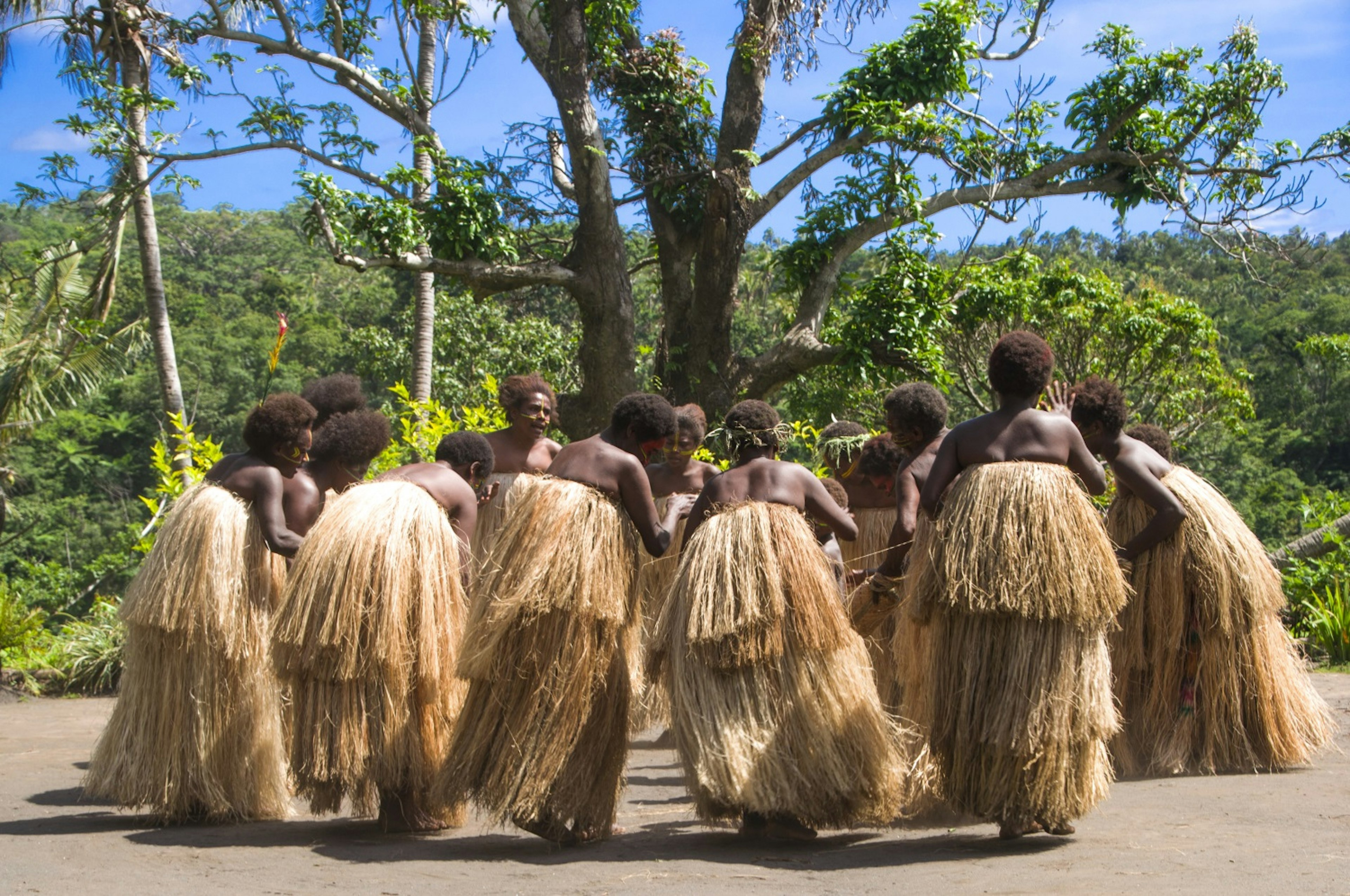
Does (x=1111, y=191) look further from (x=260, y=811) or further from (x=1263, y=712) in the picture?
(x=260, y=811)

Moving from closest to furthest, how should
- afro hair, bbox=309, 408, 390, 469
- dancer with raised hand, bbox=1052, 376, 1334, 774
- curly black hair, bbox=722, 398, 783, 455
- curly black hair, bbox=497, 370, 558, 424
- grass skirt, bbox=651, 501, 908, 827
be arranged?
grass skirt, bbox=651, 501, 908, 827 < curly black hair, bbox=722, 398, 783, 455 < afro hair, bbox=309, 408, 390, 469 < dancer with raised hand, bbox=1052, 376, 1334, 774 < curly black hair, bbox=497, 370, 558, 424

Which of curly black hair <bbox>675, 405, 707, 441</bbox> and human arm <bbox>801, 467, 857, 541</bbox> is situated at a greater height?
curly black hair <bbox>675, 405, 707, 441</bbox>

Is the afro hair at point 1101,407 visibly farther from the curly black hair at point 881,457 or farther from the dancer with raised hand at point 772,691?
the dancer with raised hand at point 772,691

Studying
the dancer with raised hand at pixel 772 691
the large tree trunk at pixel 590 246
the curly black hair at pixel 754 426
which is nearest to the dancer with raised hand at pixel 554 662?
the dancer with raised hand at pixel 772 691

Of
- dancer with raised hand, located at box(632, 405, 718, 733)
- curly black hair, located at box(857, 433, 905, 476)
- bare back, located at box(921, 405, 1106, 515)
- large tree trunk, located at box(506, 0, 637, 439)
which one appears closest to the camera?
bare back, located at box(921, 405, 1106, 515)

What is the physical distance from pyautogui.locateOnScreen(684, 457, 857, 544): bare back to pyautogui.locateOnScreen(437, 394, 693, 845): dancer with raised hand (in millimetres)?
210

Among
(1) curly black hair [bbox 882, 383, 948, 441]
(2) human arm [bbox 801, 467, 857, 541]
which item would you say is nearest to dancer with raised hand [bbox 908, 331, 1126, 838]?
(2) human arm [bbox 801, 467, 857, 541]

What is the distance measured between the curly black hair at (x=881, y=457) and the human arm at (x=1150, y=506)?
3.29 ft

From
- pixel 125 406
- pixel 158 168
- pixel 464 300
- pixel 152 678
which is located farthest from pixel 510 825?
pixel 125 406

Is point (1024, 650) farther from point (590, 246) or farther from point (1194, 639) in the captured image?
point (590, 246)

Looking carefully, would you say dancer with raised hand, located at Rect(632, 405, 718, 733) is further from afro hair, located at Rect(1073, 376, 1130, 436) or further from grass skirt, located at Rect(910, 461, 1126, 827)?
grass skirt, located at Rect(910, 461, 1126, 827)

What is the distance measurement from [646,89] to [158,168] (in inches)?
178

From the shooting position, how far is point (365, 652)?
433 cm

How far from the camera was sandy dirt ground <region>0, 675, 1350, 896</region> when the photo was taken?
3.59 m
